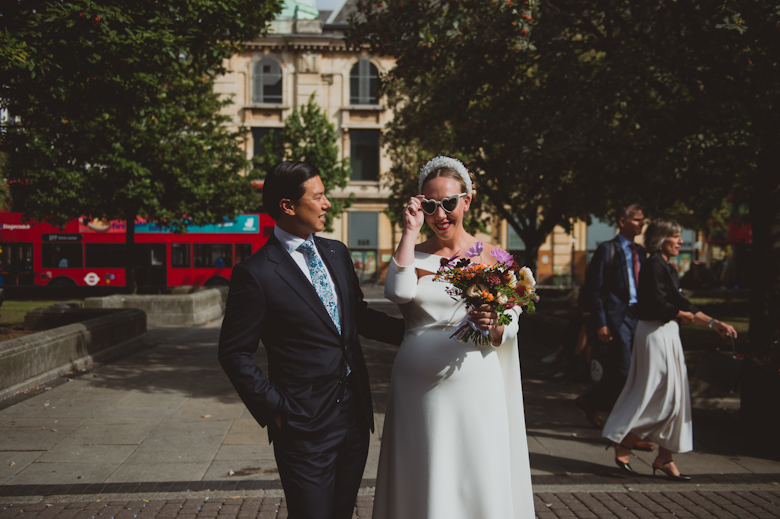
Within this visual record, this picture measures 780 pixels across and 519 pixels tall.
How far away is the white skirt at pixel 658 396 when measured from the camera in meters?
4.66

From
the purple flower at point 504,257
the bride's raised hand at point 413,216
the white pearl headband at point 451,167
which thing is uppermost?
the white pearl headband at point 451,167

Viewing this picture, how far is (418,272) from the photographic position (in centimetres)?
268

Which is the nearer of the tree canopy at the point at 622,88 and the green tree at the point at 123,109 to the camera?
the green tree at the point at 123,109

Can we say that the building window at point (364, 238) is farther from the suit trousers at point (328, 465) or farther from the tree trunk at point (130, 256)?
the suit trousers at point (328, 465)

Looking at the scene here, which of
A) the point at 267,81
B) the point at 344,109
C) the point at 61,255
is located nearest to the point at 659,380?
the point at 61,255

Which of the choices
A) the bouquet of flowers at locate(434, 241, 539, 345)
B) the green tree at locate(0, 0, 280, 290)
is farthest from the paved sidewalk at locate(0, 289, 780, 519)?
the green tree at locate(0, 0, 280, 290)

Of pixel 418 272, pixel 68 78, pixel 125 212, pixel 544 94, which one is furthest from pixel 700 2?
pixel 125 212

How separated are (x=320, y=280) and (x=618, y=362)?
3.66 meters

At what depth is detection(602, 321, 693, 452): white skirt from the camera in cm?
466

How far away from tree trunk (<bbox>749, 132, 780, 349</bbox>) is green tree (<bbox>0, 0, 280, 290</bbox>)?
7.29 m

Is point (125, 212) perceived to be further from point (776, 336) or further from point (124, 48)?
point (776, 336)

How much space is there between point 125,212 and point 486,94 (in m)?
12.7

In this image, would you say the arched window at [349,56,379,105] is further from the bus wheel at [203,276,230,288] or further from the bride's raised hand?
the bride's raised hand

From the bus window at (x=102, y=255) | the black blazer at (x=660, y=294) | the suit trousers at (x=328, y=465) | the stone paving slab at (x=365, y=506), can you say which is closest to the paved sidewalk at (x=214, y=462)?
the stone paving slab at (x=365, y=506)
